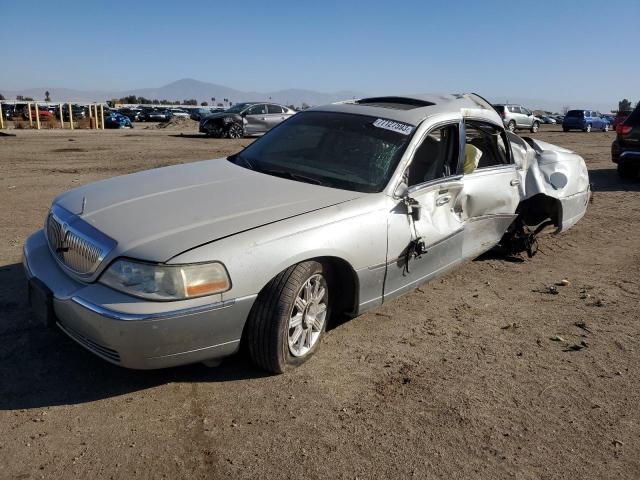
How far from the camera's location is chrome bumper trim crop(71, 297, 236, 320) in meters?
2.61

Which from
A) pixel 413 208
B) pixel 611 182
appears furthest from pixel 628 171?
pixel 413 208

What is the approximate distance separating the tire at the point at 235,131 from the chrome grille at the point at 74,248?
19377 mm

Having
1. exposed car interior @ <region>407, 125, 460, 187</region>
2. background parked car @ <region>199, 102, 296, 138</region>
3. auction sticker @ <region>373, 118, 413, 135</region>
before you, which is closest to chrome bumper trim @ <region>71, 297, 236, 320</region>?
exposed car interior @ <region>407, 125, 460, 187</region>

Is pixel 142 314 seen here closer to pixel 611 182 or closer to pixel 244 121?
pixel 611 182

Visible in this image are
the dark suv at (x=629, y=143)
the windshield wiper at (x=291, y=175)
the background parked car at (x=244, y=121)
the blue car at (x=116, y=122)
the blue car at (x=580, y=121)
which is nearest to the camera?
the windshield wiper at (x=291, y=175)

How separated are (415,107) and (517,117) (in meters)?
29.9

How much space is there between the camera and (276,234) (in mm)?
2965

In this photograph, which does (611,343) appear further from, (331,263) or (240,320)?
(240,320)

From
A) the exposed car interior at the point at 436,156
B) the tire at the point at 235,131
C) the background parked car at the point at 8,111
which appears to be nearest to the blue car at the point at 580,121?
the tire at the point at 235,131

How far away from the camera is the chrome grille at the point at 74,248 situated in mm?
2846

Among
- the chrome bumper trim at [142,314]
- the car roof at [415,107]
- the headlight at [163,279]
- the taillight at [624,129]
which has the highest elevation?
the car roof at [415,107]

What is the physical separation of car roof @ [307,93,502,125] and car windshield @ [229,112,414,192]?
0.34ft

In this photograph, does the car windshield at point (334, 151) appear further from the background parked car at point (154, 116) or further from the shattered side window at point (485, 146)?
the background parked car at point (154, 116)

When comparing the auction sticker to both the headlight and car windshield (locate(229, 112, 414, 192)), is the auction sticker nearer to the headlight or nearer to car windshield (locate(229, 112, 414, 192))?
car windshield (locate(229, 112, 414, 192))
